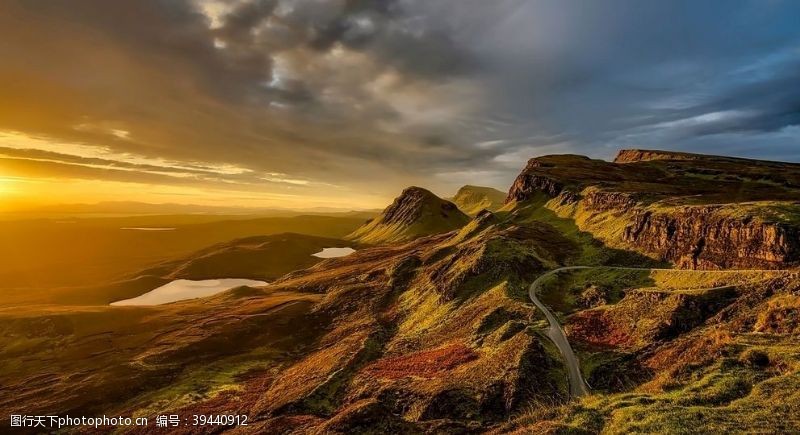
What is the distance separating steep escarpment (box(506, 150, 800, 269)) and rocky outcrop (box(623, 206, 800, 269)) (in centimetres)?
13

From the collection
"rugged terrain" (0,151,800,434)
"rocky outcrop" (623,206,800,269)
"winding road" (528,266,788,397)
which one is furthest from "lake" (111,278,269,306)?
"rocky outcrop" (623,206,800,269)

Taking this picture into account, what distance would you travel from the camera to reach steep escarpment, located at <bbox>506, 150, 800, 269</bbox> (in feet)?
225

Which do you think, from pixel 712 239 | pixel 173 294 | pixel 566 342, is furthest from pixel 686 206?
pixel 173 294

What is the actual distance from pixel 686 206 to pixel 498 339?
6465 cm

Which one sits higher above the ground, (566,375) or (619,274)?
(619,274)

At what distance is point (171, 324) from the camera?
355 ft

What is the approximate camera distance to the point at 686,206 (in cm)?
8950

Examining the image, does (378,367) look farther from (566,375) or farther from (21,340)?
(21,340)

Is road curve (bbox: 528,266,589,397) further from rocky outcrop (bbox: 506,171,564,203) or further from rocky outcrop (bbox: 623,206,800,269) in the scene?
rocky outcrop (bbox: 506,171,564,203)

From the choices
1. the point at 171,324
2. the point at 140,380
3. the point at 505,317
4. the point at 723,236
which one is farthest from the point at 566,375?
the point at 171,324

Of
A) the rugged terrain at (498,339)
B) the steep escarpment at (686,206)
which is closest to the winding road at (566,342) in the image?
the rugged terrain at (498,339)

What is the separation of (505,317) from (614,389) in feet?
87.9

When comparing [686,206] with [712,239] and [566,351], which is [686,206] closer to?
[712,239]

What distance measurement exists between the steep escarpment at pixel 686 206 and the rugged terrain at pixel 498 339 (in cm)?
48
